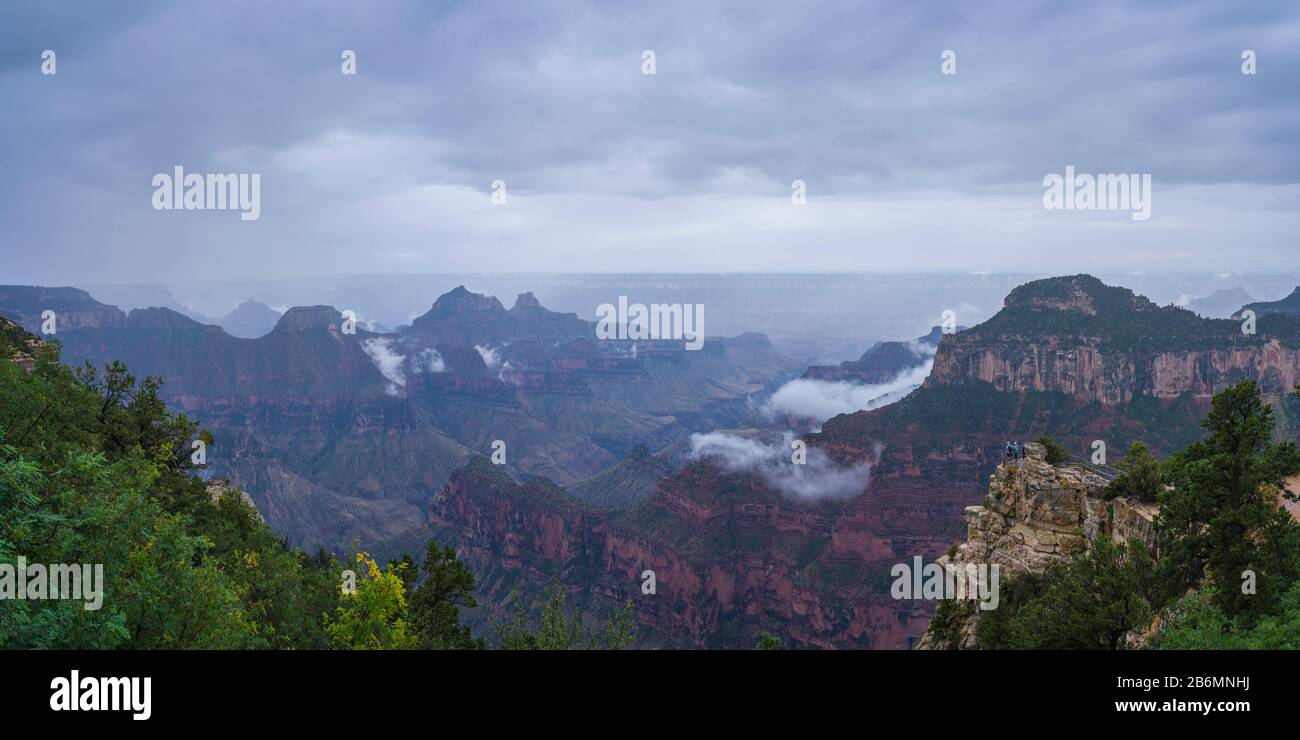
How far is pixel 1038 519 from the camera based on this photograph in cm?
4019

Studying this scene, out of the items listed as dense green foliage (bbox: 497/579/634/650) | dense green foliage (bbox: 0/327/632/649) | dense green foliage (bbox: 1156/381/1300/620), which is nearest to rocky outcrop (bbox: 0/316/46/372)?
dense green foliage (bbox: 0/327/632/649)

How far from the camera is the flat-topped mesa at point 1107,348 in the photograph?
389 ft

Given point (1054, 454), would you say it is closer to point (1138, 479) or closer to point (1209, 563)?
point (1138, 479)

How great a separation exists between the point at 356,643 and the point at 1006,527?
35.6m

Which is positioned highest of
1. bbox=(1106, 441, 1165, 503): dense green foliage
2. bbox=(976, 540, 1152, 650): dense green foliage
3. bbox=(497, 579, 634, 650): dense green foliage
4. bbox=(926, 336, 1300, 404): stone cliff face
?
bbox=(926, 336, 1300, 404): stone cliff face

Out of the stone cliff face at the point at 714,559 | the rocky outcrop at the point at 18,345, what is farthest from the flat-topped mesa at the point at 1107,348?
the rocky outcrop at the point at 18,345

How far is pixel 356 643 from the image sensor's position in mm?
22953

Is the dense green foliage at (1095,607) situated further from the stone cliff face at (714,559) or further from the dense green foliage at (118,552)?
the stone cliff face at (714,559)

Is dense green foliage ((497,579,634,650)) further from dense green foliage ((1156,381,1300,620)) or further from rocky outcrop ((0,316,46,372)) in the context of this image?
rocky outcrop ((0,316,46,372))

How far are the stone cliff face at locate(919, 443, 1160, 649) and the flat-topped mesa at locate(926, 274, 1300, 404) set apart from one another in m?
93.1

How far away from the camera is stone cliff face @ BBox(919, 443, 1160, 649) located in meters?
36.7
